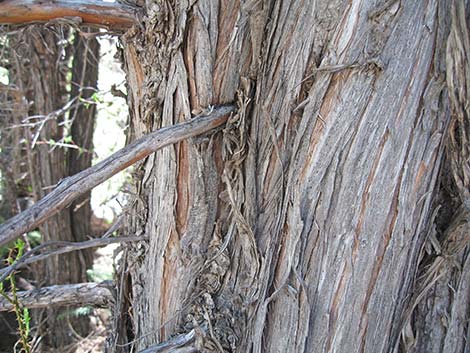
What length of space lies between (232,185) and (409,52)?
0.62 metres

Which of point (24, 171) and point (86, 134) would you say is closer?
point (86, 134)

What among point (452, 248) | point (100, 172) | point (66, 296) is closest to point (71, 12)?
point (100, 172)

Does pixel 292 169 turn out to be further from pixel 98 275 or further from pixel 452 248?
pixel 98 275

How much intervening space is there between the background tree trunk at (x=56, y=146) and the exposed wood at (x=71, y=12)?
261cm

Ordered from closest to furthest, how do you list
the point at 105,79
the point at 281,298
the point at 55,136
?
the point at 281,298 → the point at 55,136 → the point at 105,79

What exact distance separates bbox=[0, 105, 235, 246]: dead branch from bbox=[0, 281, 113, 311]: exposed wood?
66cm

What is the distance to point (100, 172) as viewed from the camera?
1.32 m

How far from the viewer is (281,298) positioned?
1.49 metres

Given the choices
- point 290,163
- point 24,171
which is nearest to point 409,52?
point 290,163

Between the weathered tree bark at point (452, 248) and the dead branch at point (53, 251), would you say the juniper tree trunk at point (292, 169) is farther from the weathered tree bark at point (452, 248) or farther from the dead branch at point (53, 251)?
the dead branch at point (53, 251)

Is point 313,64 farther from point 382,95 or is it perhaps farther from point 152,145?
point 152,145

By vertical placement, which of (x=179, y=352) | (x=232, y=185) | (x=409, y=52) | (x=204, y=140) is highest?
(x=409, y=52)

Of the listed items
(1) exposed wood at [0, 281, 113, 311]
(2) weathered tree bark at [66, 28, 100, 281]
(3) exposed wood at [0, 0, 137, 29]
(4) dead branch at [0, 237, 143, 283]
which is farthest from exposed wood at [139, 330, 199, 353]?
(2) weathered tree bark at [66, 28, 100, 281]

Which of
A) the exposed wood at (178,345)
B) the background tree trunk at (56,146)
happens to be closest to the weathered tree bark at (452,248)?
the exposed wood at (178,345)
